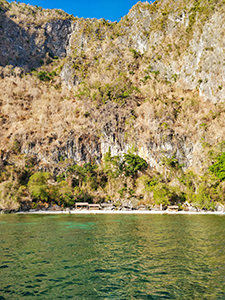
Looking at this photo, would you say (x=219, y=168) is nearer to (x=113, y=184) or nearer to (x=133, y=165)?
(x=133, y=165)

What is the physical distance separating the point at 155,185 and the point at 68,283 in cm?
4844

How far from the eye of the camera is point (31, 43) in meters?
115

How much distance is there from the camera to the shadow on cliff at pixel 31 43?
108875mm

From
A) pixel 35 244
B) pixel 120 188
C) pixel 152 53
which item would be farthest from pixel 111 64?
pixel 35 244

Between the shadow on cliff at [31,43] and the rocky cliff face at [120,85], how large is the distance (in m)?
0.46

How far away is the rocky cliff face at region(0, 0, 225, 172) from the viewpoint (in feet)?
226

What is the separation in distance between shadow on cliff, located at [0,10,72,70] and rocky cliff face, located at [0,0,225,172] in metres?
0.46

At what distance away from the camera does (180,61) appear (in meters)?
85.7

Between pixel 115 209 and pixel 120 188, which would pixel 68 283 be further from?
pixel 120 188

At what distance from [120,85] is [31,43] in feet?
194

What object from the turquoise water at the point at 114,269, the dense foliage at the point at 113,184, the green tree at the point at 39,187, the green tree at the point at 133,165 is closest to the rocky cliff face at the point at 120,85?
the green tree at the point at 133,165

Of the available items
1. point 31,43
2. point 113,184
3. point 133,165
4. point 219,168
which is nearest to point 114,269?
point 219,168

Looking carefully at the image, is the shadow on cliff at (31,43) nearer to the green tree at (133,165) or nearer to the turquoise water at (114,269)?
the green tree at (133,165)

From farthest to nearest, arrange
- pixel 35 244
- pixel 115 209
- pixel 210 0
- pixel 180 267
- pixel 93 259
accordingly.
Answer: pixel 210 0, pixel 115 209, pixel 35 244, pixel 93 259, pixel 180 267
